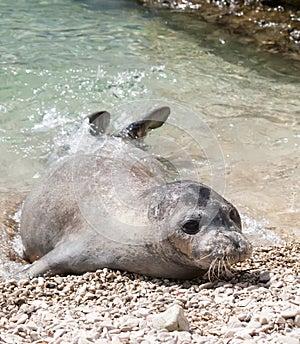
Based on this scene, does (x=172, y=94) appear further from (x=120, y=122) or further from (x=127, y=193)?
(x=127, y=193)

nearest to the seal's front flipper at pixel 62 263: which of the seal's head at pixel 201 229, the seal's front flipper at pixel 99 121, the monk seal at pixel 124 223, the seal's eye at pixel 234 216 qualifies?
the monk seal at pixel 124 223

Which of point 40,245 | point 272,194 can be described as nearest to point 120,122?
point 272,194

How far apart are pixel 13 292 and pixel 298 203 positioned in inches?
111

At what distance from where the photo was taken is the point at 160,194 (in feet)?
15.5

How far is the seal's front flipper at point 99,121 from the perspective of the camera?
696cm

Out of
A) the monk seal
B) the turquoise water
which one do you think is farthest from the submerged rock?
the monk seal

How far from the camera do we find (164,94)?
890 centimetres

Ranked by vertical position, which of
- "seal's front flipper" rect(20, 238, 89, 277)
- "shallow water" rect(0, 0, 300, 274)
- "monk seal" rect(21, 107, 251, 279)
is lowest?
"shallow water" rect(0, 0, 300, 274)

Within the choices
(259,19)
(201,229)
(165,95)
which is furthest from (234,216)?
(259,19)

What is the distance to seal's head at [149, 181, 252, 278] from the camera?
4.20 meters

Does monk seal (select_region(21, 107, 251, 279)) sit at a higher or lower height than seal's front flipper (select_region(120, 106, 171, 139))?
higher

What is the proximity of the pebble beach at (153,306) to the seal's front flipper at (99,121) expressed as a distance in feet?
8.05

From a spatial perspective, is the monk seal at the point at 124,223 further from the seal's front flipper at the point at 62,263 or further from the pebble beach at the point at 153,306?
the pebble beach at the point at 153,306

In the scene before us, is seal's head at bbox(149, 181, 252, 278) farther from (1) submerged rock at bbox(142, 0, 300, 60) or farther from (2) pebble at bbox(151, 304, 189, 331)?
(1) submerged rock at bbox(142, 0, 300, 60)
